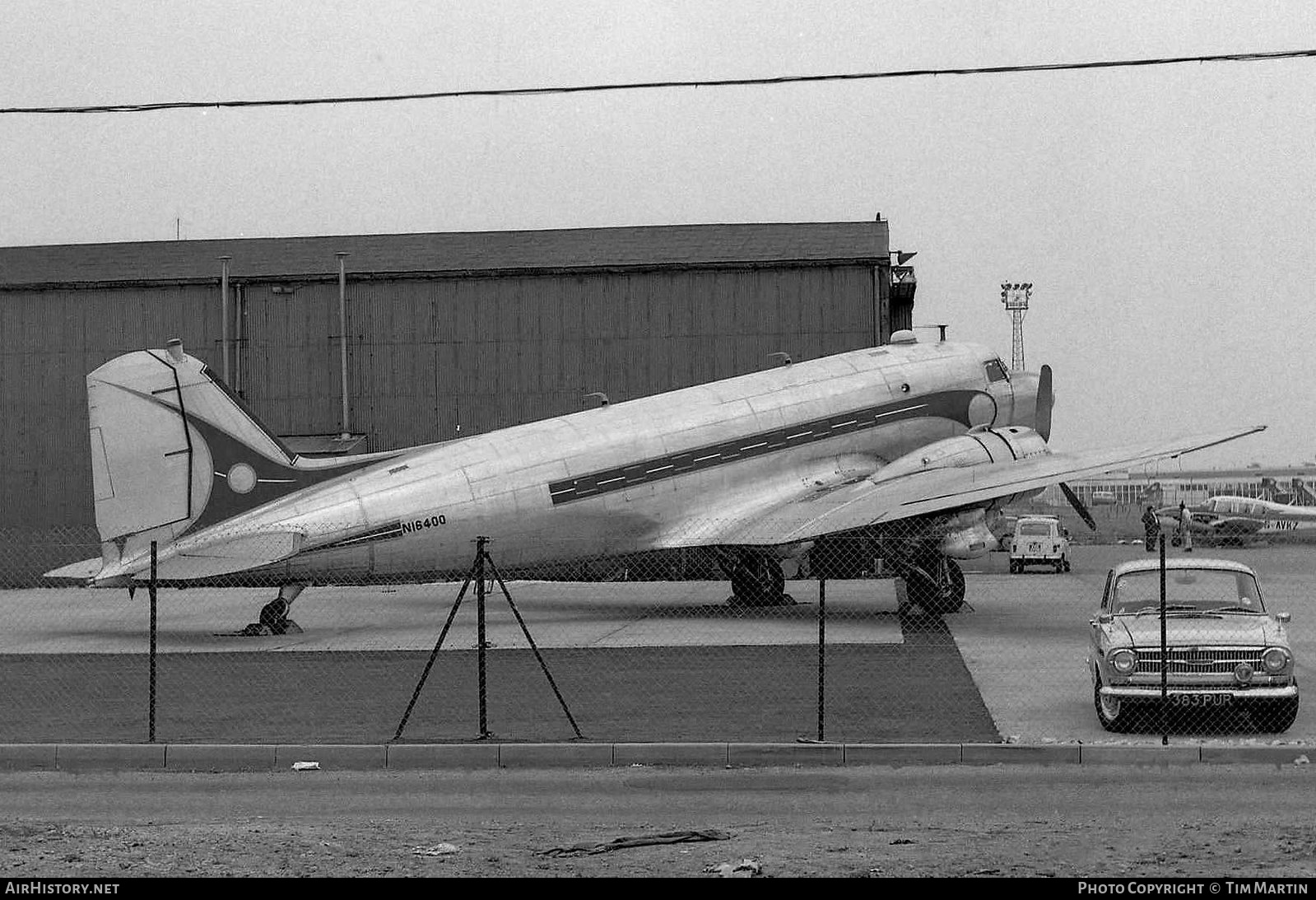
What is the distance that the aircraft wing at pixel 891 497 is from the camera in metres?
27.8

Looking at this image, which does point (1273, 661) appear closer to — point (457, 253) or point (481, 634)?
point (481, 634)

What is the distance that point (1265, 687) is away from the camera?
1484cm

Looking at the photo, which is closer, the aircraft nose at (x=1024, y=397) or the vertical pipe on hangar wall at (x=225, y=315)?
the aircraft nose at (x=1024, y=397)

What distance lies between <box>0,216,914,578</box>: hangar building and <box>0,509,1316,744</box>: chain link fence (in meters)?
10.7

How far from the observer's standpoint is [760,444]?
30812 mm

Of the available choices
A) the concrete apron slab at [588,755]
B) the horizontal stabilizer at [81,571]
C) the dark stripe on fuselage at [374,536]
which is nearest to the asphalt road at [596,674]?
the concrete apron slab at [588,755]

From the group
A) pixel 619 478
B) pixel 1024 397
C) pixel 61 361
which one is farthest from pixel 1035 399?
pixel 61 361

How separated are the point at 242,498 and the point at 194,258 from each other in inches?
1055

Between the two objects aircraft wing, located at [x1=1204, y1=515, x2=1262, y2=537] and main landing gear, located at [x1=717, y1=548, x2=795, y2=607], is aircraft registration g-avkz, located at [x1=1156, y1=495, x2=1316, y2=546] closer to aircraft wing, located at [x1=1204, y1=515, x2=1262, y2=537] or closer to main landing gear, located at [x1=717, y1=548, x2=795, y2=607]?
aircraft wing, located at [x1=1204, y1=515, x2=1262, y2=537]

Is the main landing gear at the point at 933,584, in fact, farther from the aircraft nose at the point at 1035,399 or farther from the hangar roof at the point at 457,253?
the hangar roof at the point at 457,253

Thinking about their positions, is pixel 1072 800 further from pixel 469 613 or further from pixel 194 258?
pixel 194 258

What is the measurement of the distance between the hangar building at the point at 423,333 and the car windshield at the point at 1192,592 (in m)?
30.0

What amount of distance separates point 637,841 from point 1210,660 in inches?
269

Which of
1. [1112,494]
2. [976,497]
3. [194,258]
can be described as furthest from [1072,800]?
[1112,494]
